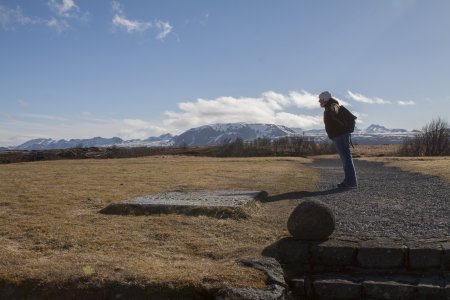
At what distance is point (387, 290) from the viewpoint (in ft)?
15.8

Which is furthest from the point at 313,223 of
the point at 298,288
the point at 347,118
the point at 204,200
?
the point at 347,118

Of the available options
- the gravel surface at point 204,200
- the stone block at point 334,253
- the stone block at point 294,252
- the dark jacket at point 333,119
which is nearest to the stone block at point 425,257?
the stone block at point 334,253

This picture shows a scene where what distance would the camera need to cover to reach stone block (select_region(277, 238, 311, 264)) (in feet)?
18.4

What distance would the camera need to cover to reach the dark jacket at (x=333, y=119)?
1072 cm

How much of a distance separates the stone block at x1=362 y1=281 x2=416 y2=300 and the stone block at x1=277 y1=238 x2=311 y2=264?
0.89 metres

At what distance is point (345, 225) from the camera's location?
6949mm

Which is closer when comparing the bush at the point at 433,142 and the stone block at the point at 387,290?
the stone block at the point at 387,290

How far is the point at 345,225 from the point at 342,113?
4545 millimetres

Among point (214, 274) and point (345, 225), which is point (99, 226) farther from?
point (345, 225)

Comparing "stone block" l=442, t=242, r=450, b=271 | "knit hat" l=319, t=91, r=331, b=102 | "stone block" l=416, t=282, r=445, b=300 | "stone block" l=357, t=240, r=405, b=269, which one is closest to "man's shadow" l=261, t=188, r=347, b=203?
"knit hat" l=319, t=91, r=331, b=102

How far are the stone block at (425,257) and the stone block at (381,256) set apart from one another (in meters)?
0.11

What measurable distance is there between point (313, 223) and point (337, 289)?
3.44 ft

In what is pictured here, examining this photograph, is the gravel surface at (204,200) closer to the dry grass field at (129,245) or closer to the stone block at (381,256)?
the dry grass field at (129,245)

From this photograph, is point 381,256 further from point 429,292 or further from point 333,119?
point 333,119
